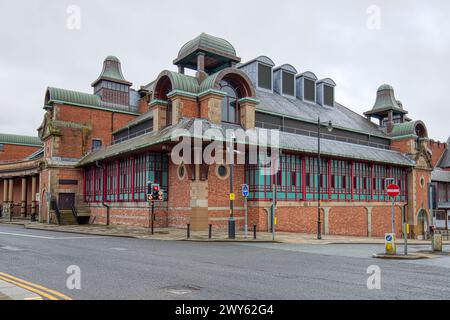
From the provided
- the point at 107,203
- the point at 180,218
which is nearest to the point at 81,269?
the point at 180,218

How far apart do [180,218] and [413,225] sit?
26284 millimetres

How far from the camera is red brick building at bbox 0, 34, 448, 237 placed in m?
27.8

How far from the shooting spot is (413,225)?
4153cm

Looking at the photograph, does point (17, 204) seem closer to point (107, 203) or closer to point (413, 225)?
point (107, 203)

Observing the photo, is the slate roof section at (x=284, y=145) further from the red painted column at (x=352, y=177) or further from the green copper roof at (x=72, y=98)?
the green copper roof at (x=72, y=98)

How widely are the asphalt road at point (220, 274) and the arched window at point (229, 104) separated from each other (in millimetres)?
16260

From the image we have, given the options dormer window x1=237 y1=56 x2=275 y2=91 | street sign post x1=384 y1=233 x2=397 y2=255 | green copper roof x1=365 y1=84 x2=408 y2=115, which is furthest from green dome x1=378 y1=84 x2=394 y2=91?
street sign post x1=384 y1=233 x2=397 y2=255

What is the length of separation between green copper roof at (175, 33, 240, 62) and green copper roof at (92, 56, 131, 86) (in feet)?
45.3

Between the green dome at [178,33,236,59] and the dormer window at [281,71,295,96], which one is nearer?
the green dome at [178,33,236,59]

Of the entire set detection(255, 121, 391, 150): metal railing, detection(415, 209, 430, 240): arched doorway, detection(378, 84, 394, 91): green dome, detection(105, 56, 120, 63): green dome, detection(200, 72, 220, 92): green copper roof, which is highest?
detection(105, 56, 120, 63): green dome

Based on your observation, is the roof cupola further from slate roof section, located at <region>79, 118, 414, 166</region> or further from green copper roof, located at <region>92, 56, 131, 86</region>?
green copper roof, located at <region>92, 56, 131, 86</region>

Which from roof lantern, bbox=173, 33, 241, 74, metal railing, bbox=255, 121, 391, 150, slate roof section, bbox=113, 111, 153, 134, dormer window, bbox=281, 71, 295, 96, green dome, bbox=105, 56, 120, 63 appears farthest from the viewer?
green dome, bbox=105, 56, 120, 63

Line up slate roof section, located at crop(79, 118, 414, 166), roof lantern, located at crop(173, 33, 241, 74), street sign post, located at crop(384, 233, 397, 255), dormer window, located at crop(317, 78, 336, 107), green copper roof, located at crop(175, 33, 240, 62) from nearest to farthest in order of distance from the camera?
1. street sign post, located at crop(384, 233, 397, 255)
2. slate roof section, located at crop(79, 118, 414, 166)
3. green copper roof, located at crop(175, 33, 240, 62)
4. roof lantern, located at crop(173, 33, 241, 74)
5. dormer window, located at crop(317, 78, 336, 107)

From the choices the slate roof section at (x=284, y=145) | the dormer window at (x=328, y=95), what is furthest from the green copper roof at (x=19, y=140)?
the dormer window at (x=328, y=95)
